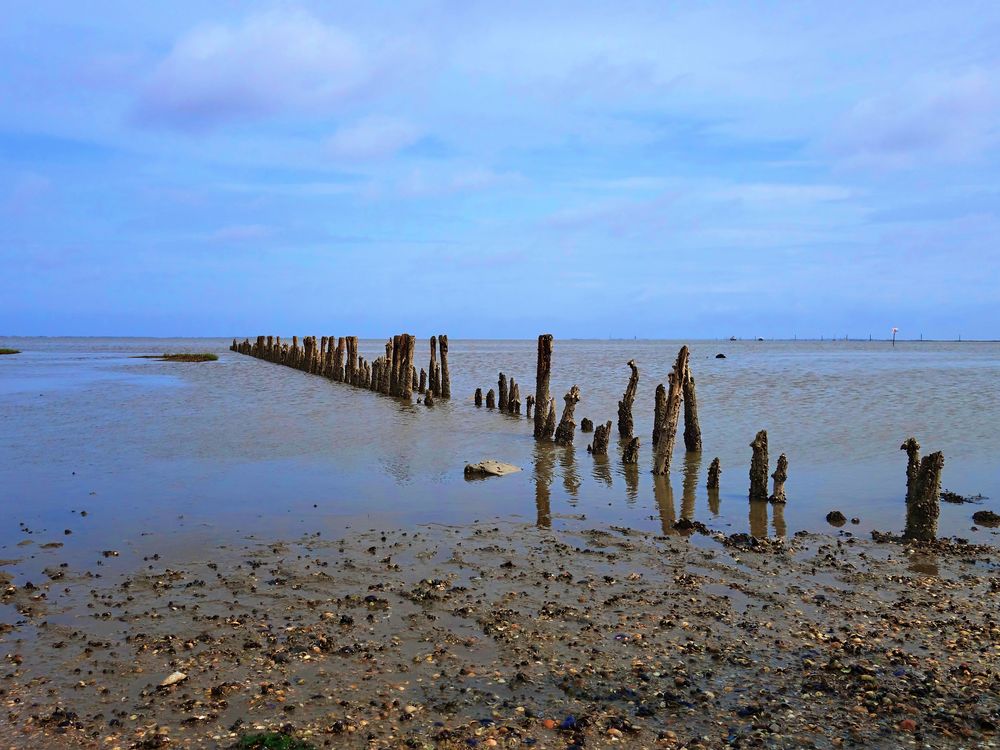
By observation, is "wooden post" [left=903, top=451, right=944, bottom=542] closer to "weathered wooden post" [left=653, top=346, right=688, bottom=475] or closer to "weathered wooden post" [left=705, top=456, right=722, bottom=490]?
"weathered wooden post" [left=705, top=456, right=722, bottom=490]

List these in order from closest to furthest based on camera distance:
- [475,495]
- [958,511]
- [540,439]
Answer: [958,511]
[475,495]
[540,439]

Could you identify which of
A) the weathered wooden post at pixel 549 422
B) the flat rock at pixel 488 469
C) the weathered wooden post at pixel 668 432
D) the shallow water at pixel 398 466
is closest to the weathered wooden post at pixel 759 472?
the shallow water at pixel 398 466

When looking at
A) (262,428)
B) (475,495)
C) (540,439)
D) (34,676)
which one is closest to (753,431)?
(540,439)

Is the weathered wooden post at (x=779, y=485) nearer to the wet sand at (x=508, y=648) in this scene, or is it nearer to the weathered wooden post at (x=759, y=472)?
the weathered wooden post at (x=759, y=472)

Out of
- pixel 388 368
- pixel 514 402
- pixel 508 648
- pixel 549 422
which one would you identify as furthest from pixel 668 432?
pixel 388 368

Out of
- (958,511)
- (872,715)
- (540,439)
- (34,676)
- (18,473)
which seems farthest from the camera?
(540,439)

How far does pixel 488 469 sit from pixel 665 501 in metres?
3.44

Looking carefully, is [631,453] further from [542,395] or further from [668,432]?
[542,395]

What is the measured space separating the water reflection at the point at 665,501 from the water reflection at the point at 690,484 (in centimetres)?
18

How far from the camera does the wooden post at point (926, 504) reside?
993 cm

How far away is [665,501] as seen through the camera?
12266mm

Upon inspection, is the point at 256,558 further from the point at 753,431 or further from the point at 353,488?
the point at 753,431

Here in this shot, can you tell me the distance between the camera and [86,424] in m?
20.7

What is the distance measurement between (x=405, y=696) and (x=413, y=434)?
1447 centimetres
